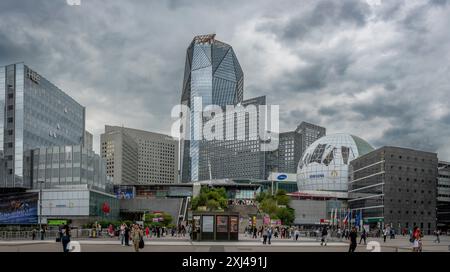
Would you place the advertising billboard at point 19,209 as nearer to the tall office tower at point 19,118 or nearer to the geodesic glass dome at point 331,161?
the tall office tower at point 19,118

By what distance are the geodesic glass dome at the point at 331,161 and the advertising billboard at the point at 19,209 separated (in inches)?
3591

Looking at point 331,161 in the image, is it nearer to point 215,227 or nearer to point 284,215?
point 284,215

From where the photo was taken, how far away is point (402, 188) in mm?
131750

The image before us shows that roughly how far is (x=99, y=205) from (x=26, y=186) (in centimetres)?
1690

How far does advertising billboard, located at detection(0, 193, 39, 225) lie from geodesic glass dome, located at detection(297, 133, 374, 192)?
299ft

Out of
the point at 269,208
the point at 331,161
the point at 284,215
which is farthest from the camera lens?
the point at 331,161

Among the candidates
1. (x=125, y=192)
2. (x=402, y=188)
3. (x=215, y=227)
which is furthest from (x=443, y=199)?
(x=215, y=227)

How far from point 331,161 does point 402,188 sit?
3829 cm

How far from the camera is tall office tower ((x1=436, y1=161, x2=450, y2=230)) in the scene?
14038cm

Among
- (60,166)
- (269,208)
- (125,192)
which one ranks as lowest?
(269,208)

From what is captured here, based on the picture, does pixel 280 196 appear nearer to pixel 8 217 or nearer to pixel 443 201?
pixel 443 201
